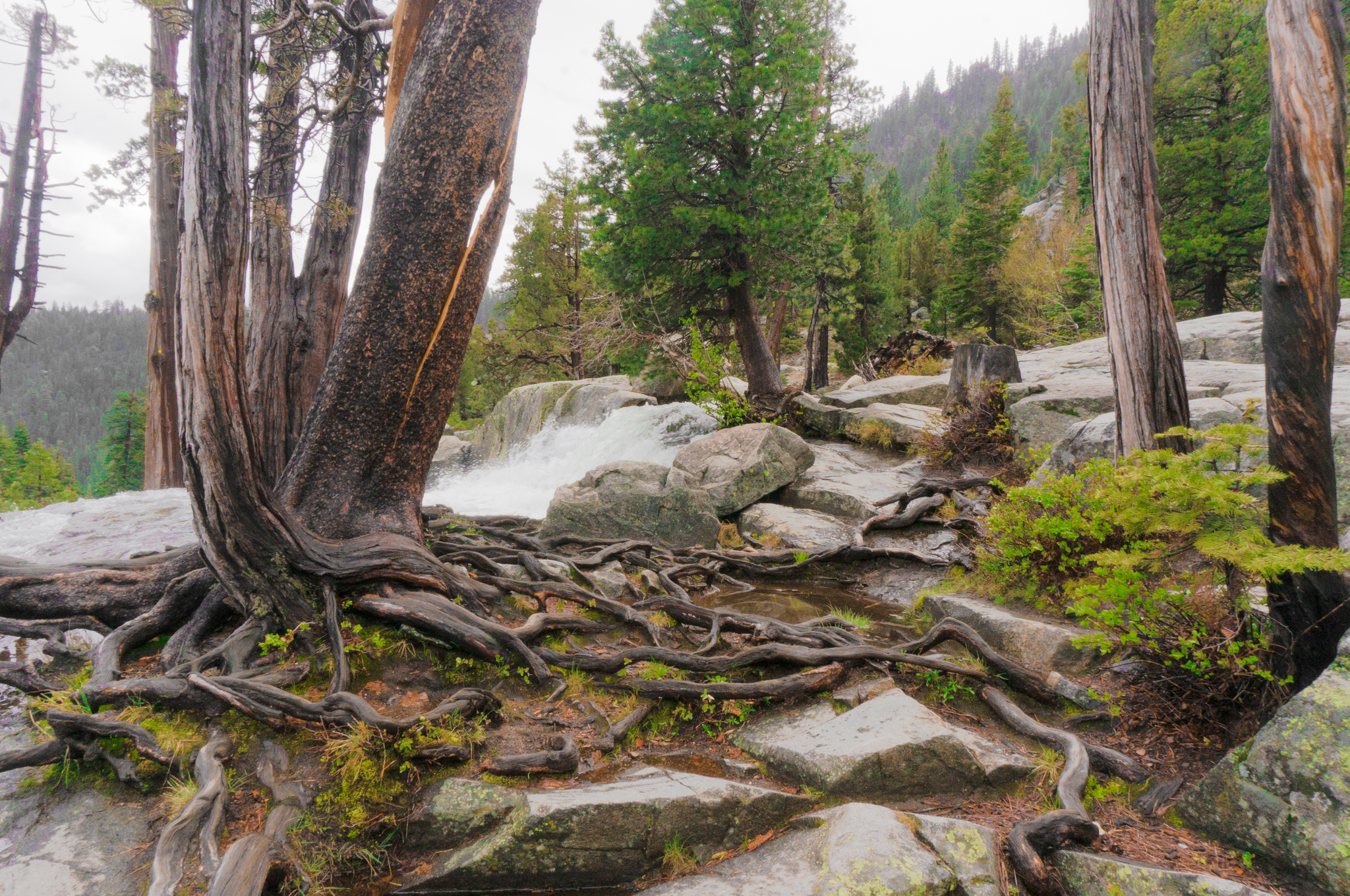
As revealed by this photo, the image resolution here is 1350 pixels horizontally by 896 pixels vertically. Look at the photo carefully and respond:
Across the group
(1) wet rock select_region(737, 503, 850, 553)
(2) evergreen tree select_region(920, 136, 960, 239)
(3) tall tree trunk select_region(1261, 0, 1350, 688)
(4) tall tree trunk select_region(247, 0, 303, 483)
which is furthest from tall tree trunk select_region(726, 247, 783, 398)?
(2) evergreen tree select_region(920, 136, 960, 239)

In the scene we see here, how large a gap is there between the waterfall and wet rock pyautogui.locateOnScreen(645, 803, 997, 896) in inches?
346

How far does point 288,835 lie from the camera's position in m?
2.36

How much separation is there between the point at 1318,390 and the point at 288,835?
4.94m

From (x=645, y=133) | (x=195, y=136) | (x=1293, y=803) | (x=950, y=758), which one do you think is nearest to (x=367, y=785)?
(x=950, y=758)

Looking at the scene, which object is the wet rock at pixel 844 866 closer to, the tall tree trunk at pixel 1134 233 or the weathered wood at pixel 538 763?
the weathered wood at pixel 538 763

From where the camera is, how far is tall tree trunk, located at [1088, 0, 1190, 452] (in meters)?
5.09

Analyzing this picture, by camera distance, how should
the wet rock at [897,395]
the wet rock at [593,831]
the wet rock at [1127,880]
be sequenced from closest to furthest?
1. the wet rock at [1127,880]
2. the wet rock at [593,831]
3. the wet rock at [897,395]

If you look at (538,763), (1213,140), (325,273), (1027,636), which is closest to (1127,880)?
(1027,636)

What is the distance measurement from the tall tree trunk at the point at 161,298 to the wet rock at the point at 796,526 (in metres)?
8.43

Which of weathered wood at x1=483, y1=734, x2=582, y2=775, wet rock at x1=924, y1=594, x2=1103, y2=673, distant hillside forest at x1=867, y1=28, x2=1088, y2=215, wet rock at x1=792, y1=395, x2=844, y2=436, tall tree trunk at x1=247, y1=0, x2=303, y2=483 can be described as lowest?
wet rock at x1=924, y1=594, x2=1103, y2=673

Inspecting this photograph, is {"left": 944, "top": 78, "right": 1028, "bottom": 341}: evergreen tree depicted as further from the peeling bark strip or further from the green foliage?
the peeling bark strip

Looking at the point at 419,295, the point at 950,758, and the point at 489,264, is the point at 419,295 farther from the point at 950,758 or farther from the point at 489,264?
the point at 950,758

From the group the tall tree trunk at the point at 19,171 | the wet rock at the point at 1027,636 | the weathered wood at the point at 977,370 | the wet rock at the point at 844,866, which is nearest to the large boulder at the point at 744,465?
the weathered wood at the point at 977,370

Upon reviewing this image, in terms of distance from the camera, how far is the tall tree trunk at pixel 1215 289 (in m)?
18.8
